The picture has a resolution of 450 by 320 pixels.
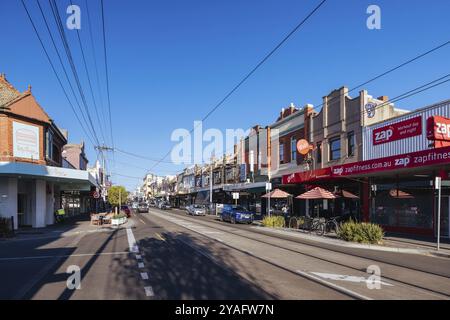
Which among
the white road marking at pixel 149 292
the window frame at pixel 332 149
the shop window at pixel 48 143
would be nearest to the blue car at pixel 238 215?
the window frame at pixel 332 149

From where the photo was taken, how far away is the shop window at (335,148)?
29312mm

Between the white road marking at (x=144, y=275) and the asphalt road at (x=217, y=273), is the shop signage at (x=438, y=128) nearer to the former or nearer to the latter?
the asphalt road at (x=217, y=273)

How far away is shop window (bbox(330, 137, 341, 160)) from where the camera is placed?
29312 mm

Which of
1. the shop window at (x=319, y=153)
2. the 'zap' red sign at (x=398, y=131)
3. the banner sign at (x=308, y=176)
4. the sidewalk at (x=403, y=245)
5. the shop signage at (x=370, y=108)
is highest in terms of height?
the shop signage at (x=370, y=108)

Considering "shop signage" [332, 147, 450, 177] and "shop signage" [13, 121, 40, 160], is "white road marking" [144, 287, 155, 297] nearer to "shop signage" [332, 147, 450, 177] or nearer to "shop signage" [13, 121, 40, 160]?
"shop signage" [332, 147, 450, 177]

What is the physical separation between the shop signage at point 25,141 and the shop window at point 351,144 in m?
20.8

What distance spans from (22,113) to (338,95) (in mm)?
21351

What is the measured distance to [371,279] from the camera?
970 cm

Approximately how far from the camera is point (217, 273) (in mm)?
10109

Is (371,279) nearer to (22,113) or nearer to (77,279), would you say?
(77,279)

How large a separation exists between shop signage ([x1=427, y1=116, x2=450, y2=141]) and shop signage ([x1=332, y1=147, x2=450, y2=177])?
65.1 inches

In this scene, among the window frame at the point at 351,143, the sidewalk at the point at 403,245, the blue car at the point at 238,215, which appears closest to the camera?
the sidewalk at the point at 403,245

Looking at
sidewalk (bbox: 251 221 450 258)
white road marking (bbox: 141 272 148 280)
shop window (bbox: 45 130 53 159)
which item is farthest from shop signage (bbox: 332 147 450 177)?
shop window (bbox: 45 130 53 159)
